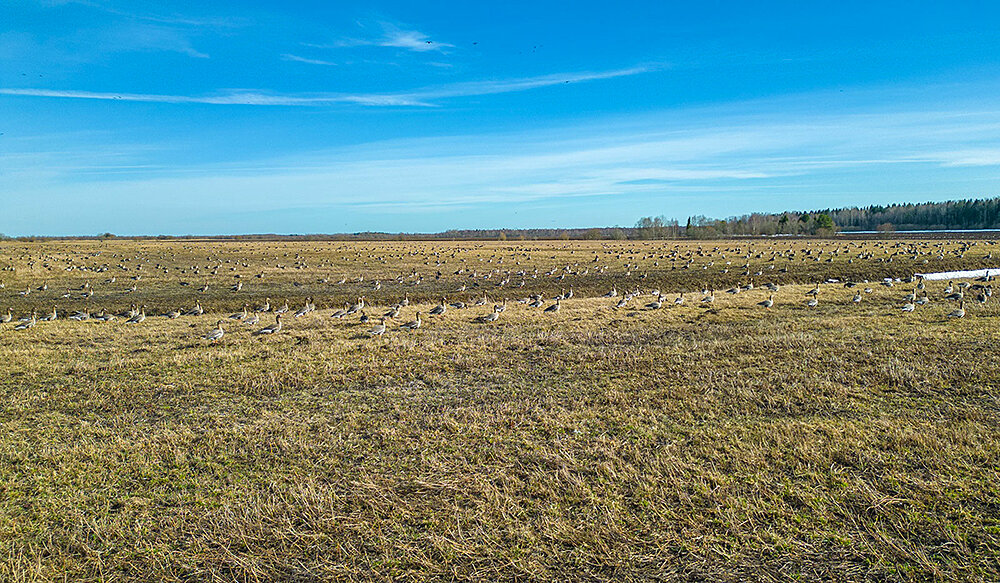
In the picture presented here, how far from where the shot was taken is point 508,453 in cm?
817

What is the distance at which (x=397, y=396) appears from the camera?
11445 millimetres

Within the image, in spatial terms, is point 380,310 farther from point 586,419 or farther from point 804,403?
point 804,403

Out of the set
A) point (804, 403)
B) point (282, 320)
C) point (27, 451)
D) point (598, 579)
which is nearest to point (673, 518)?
point (598, 579)


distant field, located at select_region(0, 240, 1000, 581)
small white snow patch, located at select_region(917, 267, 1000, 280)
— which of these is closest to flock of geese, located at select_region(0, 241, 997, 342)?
small white snow patch, located at select_region(917, 267, 1000, 280)

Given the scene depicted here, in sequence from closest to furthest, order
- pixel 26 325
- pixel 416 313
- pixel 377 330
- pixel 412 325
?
pixel 377 330
pixel 412 325
pixel 26 325
pixel 416 313

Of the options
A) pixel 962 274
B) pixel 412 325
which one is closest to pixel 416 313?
pixel 412 325

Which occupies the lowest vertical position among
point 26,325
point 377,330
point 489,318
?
point 26,325

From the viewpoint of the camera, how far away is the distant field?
18.4ft

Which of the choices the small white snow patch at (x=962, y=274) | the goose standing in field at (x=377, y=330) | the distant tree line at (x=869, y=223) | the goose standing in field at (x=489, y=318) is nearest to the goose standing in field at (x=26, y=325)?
the goose standing in field at (x=377, y=330)

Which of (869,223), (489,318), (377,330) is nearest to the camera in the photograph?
(377,330)

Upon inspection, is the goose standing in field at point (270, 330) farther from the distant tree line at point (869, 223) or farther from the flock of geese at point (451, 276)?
the distant tree line at point (869, 223)

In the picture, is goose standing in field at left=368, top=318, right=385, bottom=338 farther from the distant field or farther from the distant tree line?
the distant tree line

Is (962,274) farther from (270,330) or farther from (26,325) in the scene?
(26,325)

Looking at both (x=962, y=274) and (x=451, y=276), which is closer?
(x=962, y=274)
